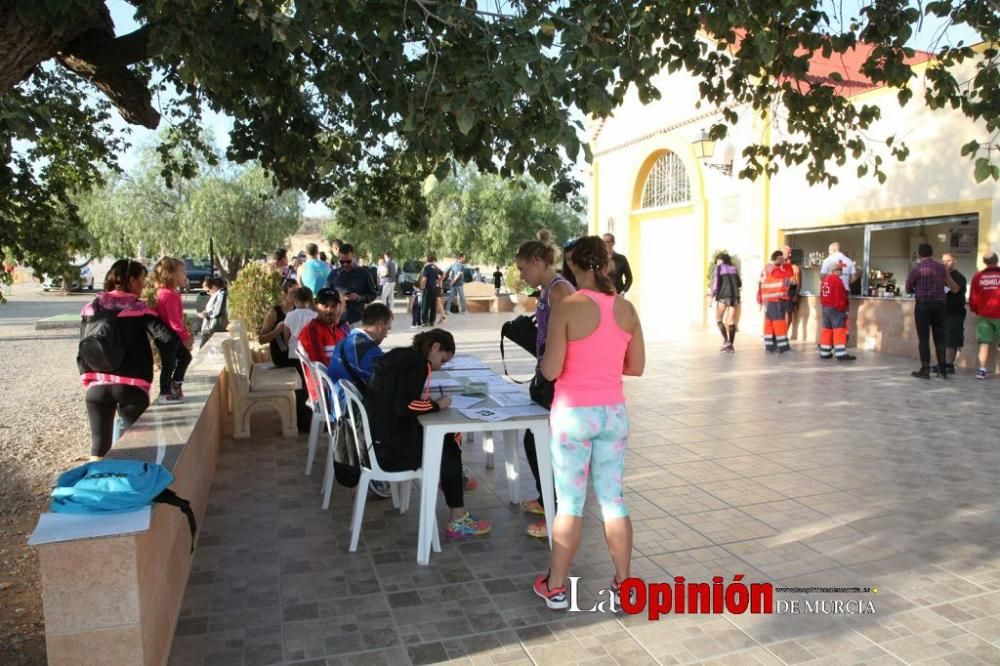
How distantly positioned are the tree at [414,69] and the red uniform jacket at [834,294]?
5.74 m

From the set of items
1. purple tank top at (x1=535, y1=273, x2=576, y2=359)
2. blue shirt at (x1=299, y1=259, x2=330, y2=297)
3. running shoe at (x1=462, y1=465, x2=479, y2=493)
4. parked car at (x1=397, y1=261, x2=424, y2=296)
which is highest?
parked car at (x1=397, y1=261, x2=424, y2=296)

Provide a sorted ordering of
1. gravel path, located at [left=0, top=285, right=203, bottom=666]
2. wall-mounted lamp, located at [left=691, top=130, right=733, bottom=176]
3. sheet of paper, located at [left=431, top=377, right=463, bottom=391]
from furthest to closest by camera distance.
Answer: wall-mounted lamp, located at [left=691, top=130, right=733, bottom=176] → sheet of paper, located at [left=431, top=377, right=463, bottom=391] → gravel path, located at [left=0, top=285, right=203, bottom=666]

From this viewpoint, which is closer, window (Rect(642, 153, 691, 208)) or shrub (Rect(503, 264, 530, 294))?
window (Rect(642, 153, 691, 208))

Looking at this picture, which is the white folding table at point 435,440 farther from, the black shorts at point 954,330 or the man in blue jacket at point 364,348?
the black shorts at point 954,330

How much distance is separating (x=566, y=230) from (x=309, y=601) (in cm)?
3859

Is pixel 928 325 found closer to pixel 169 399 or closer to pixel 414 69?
pixel 414 69

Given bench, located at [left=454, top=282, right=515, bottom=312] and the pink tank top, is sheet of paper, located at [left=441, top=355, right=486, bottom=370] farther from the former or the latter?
bench, located at [left=454, top=282, right=515, bottom=312]

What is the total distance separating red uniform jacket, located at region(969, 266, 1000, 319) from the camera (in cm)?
970

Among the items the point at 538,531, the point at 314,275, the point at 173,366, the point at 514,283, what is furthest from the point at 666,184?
the point at 538,531

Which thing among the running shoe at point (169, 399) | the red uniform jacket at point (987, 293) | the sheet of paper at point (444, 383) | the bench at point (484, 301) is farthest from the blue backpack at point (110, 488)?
the bench at point (484, 301)

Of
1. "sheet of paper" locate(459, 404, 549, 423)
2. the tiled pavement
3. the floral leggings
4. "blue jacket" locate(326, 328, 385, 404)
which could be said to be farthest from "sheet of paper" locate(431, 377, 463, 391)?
the floral leggings

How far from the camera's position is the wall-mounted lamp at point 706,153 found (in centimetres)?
1470

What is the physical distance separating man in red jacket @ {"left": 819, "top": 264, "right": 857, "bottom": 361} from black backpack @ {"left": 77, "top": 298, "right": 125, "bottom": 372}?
9945mm

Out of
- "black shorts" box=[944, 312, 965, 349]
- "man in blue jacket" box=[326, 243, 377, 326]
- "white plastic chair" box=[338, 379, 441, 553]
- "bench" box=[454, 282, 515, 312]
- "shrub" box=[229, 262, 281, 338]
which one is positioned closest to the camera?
"white plastic chair" box=[338, 379, 441, 553]
